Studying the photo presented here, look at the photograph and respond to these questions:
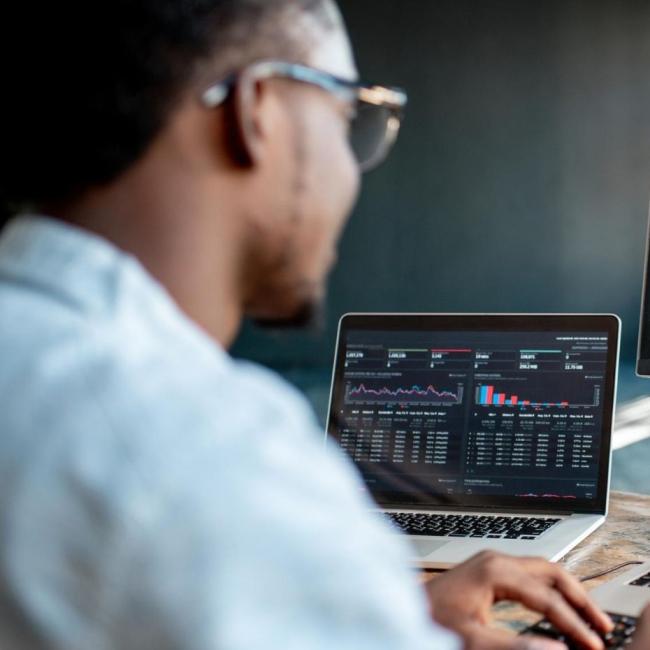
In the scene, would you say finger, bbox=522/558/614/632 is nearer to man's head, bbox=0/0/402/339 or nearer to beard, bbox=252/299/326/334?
beard, bbox=252/299/326/334

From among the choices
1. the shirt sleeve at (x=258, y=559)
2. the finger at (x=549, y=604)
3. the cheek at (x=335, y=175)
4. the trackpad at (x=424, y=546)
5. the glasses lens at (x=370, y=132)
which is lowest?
the trackpad at (x=424, y=546)

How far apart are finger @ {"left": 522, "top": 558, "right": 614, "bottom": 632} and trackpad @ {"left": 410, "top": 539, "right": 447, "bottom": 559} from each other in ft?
0.90

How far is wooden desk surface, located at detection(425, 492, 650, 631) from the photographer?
0.97m

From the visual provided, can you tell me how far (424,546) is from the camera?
48.7 inches

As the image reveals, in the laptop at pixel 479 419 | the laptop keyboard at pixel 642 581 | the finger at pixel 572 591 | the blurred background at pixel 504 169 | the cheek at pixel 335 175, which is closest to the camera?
the cheek at pixel 335 175

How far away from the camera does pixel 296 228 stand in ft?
2.14

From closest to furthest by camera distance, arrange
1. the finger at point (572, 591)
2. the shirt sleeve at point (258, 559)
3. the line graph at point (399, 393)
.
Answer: the shirt sleeve at point (258, 559) < the finger at point (572, 591) < the line graph at point (399, 393)

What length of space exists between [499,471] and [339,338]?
339mm

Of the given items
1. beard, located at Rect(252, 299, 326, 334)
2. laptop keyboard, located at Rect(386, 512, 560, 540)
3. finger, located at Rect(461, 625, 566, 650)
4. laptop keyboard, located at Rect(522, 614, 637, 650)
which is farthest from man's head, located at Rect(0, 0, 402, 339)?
laptop keyboard, located at Rect(386, 512, 560, 540)

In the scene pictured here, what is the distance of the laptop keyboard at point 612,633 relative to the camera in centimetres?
85

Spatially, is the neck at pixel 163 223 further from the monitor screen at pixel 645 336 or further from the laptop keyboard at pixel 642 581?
the monitor screen at pixel 645 336

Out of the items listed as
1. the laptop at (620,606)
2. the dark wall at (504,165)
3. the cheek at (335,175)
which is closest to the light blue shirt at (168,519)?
the cheek at (335,175)

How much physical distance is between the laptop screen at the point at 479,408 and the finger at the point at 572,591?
1.45 ft

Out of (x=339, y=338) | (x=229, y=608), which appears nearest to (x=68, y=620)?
(x=229, y=608)
